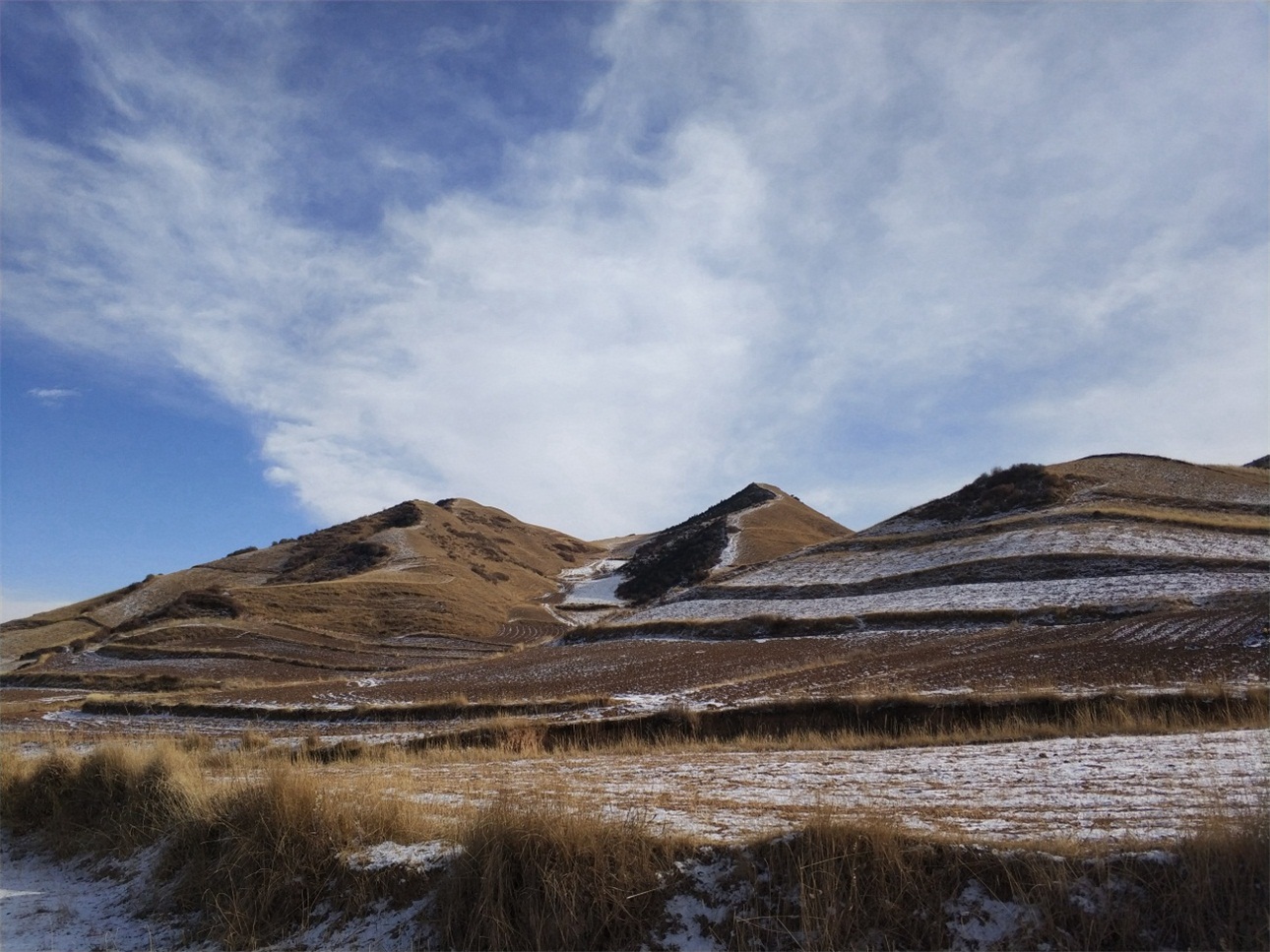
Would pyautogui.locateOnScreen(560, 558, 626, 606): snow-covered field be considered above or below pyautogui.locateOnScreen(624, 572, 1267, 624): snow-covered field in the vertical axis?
above

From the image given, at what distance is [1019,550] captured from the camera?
55031 millimetres

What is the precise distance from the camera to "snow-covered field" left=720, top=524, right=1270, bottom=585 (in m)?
48.6

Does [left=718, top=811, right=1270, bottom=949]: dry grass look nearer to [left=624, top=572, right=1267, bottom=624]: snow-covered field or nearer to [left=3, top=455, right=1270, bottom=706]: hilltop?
[left=3, top=455, right=1270, bottom=706]: hilltop

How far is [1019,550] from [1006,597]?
12.8 metres

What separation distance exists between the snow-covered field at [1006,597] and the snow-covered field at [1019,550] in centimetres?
550

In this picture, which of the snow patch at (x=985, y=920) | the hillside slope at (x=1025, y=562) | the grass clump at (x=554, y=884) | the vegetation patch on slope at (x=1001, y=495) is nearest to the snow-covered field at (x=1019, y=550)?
the hillside slope at (x=1025, y=562)

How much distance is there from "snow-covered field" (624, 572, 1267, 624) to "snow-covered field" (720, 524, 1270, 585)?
18.1 ft

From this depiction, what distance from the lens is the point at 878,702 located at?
21.0 metres

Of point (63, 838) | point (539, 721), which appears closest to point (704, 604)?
point (539, 721)

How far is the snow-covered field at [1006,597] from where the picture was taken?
38.8 metres

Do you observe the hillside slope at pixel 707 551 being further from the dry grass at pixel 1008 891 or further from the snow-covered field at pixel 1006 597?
the dry grass at pixel 1008 891

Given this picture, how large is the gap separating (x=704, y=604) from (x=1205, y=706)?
46.8 m

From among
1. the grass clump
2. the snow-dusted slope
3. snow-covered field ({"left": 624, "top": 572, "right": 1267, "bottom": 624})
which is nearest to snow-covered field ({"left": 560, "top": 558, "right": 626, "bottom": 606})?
the snow-dusted slope

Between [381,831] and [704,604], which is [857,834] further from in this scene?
[704,604]
